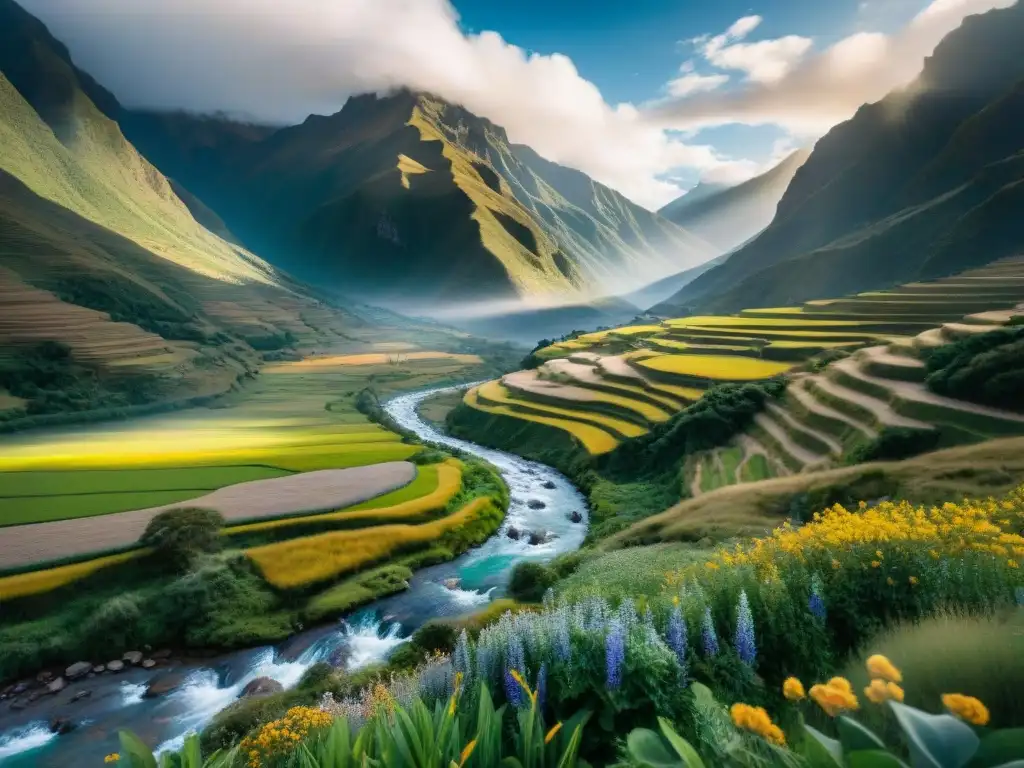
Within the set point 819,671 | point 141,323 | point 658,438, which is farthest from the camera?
point 141,323

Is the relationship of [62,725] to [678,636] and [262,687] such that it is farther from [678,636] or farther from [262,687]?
[678,636]

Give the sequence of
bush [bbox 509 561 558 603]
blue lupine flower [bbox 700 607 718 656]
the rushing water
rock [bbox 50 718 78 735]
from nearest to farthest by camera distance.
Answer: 1. blue lupine flower [bbox 700 607 718 656]
2. the rushing water
3. rock [bbox 50 718 78 735]
4. bush [bbox 509 561 558 603]

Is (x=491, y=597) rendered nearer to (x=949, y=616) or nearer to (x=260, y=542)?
(x=260, y=542)

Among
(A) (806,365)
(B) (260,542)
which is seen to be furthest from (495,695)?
(A) (806,365)

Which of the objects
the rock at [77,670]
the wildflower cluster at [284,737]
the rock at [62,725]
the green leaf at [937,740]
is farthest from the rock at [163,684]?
the green leaf at [937,740]

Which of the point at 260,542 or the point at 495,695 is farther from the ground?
the point at 495,695

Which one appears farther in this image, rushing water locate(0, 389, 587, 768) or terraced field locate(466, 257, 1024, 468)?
terraced field locate(466, 257, 1024, 468)

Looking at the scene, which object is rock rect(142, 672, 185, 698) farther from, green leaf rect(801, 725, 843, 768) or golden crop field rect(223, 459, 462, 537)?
green leaf rect(801, 725, 843, 768)

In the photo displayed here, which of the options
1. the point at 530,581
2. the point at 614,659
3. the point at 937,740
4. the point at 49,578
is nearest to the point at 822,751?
the point at 937,740

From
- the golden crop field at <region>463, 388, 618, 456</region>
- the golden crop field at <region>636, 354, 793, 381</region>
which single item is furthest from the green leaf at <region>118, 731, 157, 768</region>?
the golden crop field at <region>636, 354, 793, 381</region>
